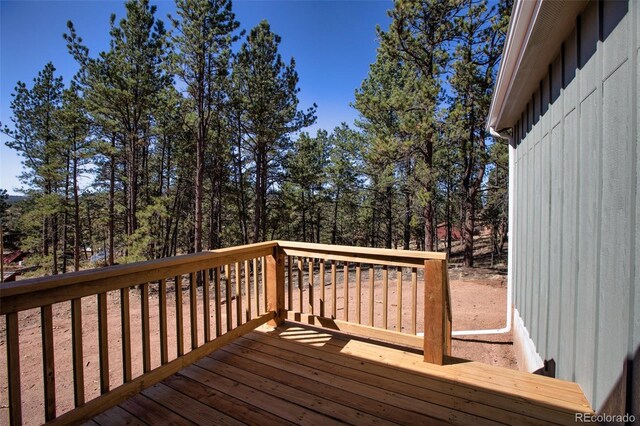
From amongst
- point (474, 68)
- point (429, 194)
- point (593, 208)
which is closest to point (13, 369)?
point (593, 208)

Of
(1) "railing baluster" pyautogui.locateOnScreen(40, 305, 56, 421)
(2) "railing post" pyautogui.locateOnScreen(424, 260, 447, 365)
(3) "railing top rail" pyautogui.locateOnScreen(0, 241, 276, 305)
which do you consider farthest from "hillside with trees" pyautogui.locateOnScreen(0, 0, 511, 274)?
(1) "railing baluster" pyautogui.locateOnScreen(40, 305, 56, 421)

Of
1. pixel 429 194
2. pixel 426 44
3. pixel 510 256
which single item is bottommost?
pixel 510 256

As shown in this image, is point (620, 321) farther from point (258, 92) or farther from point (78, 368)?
point (258, 92)

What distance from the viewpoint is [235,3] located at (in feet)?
34.8

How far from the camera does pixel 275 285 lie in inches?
131

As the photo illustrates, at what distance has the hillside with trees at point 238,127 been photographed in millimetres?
10086

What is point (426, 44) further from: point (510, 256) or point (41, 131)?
point (41, 131)

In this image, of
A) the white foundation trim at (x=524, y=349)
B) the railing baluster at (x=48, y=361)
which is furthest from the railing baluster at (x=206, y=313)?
the white foundation trim at (x=524, y=349)

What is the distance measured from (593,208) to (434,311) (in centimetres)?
122

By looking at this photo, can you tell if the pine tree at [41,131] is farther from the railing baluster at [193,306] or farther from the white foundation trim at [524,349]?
the white foundation trim at [524,349]

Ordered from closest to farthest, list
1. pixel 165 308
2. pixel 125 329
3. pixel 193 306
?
1. pixel 125 329
2. pixel 165 308
3. pixel 193 306

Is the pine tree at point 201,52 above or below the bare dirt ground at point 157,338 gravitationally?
above

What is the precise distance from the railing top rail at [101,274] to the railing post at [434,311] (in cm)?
166

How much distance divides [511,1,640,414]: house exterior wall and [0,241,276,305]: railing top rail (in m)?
2.55
